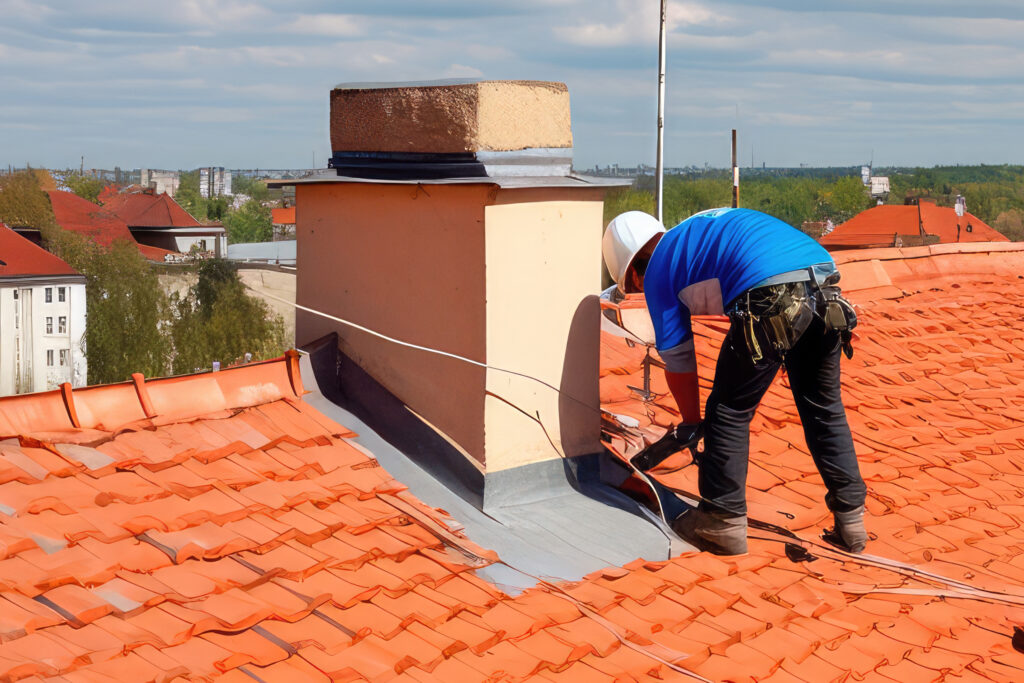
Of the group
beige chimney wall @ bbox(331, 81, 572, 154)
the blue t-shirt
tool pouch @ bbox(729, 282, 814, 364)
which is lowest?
tool pouch @ bbox(729, 282, 814, 364)

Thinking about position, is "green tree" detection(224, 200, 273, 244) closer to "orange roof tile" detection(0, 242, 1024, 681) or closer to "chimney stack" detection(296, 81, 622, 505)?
"chimney stack" detection(296, 81, 622, 505)

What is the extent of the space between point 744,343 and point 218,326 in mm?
49449

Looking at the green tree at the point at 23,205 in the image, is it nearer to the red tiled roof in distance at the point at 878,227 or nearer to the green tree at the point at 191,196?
the green tree at the point at 191,196

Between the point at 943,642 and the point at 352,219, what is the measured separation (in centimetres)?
232

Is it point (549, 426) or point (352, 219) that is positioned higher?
point (352, 219)

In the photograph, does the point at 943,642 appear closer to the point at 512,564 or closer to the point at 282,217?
the point at 512,564

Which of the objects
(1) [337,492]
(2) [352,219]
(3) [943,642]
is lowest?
(3) [943,642]

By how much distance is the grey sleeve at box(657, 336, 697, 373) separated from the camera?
3365mm

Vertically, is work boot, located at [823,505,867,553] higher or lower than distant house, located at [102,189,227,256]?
lower

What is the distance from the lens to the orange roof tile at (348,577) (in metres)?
2.29

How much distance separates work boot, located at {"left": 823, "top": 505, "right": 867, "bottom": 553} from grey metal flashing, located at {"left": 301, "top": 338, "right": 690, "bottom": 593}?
0.59 meters

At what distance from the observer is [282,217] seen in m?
58.6

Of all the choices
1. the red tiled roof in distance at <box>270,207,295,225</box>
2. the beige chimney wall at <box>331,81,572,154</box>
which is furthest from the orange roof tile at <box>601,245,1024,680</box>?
the red tiled roof in distance at <box>270,207,295,225</box>

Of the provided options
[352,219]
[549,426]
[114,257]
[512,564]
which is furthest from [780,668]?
[114,257]
